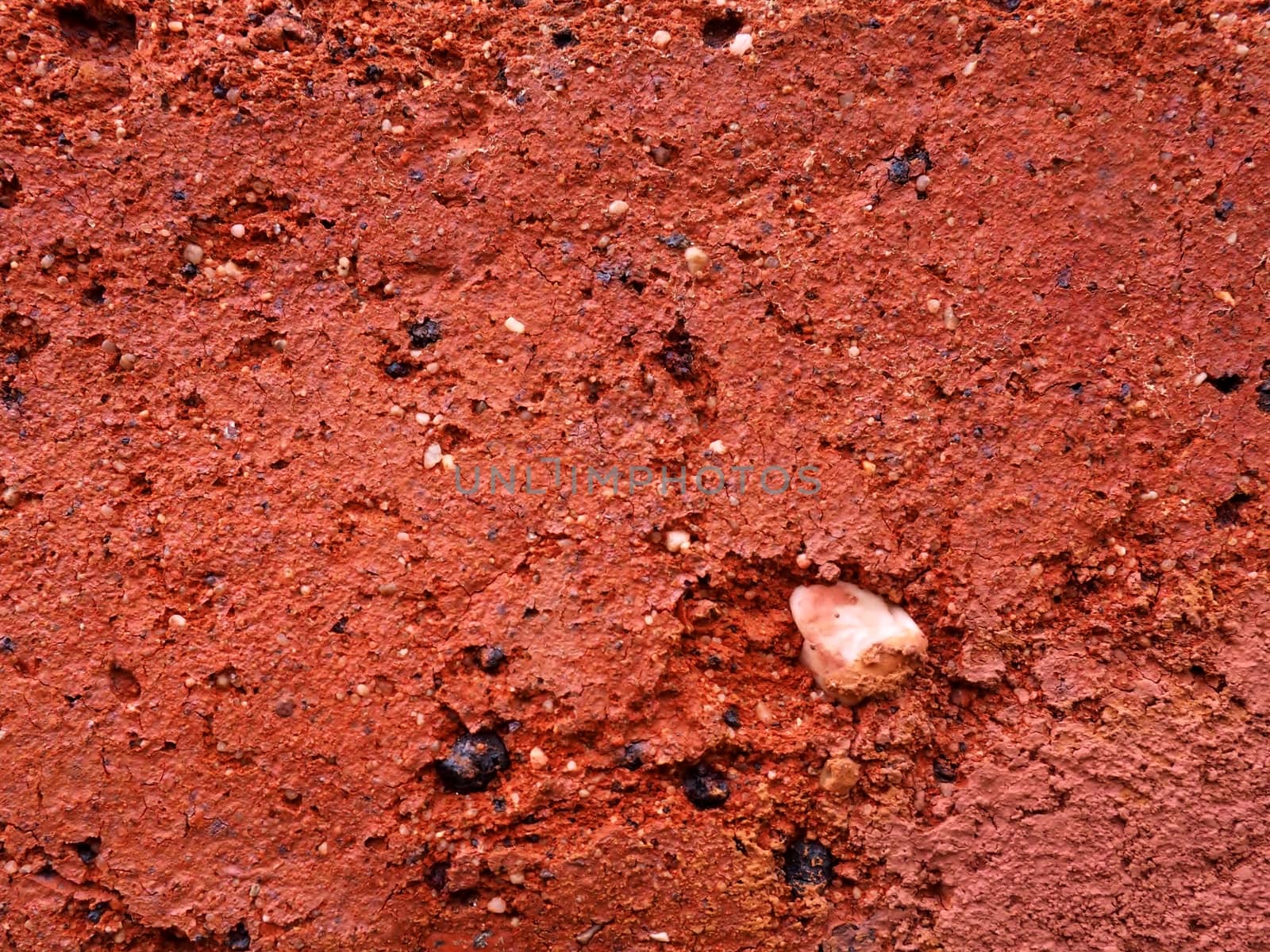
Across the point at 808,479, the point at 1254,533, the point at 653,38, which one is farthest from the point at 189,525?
the point at 1254,533

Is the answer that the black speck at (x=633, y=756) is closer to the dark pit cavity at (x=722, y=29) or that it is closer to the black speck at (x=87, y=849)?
the black speck at (x=87, y=849)

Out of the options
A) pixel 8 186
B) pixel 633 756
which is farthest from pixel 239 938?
pixel 8 186

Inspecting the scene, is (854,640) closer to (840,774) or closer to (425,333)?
(840,774)

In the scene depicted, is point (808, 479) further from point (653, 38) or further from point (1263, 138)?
point (1263, 138)

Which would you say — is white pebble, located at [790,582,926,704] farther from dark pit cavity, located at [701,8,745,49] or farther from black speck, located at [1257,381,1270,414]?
dark pit cavity, located at [701,8,745,49]

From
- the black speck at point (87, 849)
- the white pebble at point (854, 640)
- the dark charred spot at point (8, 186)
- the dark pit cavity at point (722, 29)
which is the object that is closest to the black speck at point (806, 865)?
the white pebble at point (854, 640)

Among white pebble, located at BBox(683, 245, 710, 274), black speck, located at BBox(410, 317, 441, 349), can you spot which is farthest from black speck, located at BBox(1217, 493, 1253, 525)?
black speck, located at BBox(410, 317, 441, 349)
